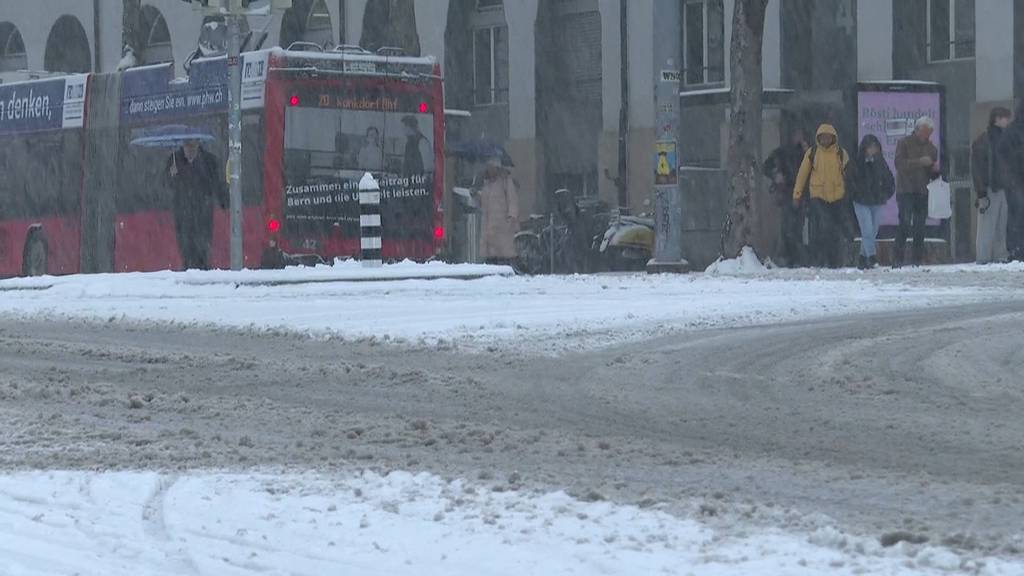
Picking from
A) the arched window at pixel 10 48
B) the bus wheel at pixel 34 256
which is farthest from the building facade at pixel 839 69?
the arched window at pixel 10 48

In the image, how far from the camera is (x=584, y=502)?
20.2ft

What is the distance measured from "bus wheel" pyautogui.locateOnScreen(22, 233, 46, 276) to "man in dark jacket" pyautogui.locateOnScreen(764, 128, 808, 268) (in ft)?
38.2

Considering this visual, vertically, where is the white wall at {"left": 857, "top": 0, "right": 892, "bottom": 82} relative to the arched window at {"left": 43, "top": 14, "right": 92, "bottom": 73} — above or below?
below

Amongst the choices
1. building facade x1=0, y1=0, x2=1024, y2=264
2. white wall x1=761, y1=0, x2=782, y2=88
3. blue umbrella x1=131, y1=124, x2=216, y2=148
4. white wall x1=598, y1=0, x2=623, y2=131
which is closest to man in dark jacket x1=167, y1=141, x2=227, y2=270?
blue umbrella x1=131, y1=124, x2=216, y2=148

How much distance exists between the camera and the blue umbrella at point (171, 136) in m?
27.2

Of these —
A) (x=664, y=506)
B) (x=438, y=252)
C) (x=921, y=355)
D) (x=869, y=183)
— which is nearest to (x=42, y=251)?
(x=438, y=252)

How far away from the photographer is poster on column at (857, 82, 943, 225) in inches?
Answer: 1063

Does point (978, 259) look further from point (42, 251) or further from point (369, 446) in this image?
point (369, 446)

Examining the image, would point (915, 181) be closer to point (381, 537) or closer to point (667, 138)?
point (667, 138)

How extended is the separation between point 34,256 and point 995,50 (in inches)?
633

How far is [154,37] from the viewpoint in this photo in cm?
4966

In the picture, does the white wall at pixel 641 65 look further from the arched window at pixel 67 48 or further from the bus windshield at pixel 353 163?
the arched window at pixel 67 48

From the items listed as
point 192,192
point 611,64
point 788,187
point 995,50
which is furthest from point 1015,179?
point 611,64

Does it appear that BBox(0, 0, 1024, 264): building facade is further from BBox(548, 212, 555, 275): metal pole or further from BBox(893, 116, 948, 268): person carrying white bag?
BBox(893, 116, 948, 268): person carrying white bag
